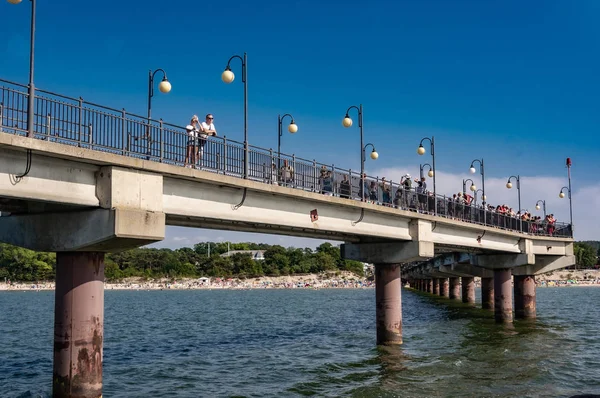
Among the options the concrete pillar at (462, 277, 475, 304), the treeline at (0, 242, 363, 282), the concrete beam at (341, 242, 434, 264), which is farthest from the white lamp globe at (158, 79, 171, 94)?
the treeline at (0, 242, 363, 282)

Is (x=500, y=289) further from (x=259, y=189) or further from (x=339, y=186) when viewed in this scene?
(x=259, y=189)

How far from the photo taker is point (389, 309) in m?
29.3

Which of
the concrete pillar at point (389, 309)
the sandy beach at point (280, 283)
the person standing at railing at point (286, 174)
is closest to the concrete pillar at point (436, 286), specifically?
the concrete pillar at point (389, 309)

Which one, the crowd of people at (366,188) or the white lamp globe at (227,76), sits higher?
the white lamp globe at (227,76)

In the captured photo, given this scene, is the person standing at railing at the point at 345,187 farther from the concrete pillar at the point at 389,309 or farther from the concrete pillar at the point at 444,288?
the concrete pillar at the point at 444,288

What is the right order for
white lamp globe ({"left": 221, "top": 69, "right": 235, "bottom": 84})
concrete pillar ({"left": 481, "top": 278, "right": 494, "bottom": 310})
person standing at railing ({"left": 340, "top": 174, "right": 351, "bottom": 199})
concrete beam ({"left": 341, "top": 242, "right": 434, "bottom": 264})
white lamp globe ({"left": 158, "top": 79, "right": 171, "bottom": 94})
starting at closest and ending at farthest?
white lamp globe ({"left": 158, "top": 79, "right": 171, "bottom": 94}) < white lamp globe ({"left": 221, "top": 69, "right": 235, "bottom": 84}) < person standing at railing ({"left": 340, "top": 174, "right": 351, "bottom": 199}) < concrete beam ({"left": 341, "top": 242, "right": 434, "bottom": 264}) < concrete pillar ({"left": 481, "top": 278, "right": 494, "bottom": 310})

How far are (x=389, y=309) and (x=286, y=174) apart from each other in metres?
9.32

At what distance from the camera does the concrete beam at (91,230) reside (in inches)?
619

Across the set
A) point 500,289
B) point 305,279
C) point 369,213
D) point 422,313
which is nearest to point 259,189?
point 369,213

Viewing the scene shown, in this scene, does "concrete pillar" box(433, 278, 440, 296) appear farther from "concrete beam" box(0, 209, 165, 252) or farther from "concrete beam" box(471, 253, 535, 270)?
"concrete beam" box(0, 209, 165, 252)

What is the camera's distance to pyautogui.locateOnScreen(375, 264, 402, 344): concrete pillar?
96.2ft

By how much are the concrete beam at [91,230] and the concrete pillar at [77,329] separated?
54 cm

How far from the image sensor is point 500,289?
43.3 metres

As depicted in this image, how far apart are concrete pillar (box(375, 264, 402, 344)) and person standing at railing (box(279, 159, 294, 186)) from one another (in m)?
8.64
